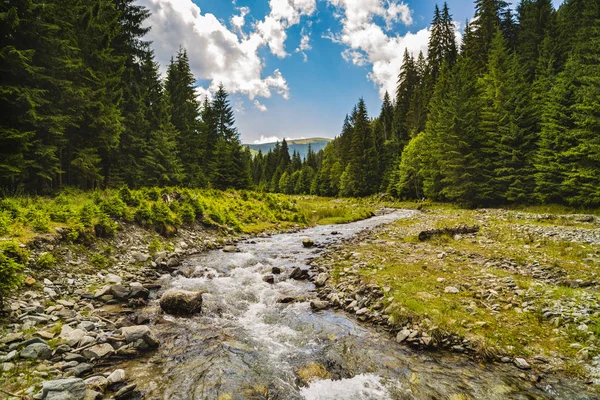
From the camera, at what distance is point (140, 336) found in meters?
6.44

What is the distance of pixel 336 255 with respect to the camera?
15031 mm

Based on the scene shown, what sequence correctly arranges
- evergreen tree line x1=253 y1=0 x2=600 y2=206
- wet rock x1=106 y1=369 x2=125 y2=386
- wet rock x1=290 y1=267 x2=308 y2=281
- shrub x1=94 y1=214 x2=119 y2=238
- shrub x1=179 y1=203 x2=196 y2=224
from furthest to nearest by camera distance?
evergreen tree line x1=253 y1=0 x2=600 y2=206 < shrub x1=179 y1=203 x2=196 y2=224 < shrub x1=94 y1=214 x2=119 y2=238 < wet rock x1=290 y1=267 x2=308 y2=281 < wet rock x1=106 y1=369 x2=125 y2=386

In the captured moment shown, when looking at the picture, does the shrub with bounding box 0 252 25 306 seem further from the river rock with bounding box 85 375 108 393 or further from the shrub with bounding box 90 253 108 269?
the shrub with bounding box 90 253 108 269

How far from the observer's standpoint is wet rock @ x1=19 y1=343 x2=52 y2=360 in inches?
205

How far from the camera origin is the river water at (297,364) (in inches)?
202

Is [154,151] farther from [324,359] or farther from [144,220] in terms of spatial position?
[324,359]

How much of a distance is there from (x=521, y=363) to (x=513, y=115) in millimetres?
32820

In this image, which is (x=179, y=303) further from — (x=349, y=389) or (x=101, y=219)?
(x=101, y=219)

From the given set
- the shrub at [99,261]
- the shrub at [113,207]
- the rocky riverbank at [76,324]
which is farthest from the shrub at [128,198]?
the shrub at [99,261]

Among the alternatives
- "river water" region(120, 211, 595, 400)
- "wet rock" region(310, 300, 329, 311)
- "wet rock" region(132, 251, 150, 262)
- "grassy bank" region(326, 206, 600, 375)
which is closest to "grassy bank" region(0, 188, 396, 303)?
"wet rock" region(132, 251, 150, 262)

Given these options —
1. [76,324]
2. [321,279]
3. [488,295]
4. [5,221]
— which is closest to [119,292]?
[76,324]

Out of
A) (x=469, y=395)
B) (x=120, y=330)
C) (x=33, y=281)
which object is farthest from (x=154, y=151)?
(x=469, y=395)

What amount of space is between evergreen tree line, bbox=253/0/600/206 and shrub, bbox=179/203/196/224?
3062 centimetres

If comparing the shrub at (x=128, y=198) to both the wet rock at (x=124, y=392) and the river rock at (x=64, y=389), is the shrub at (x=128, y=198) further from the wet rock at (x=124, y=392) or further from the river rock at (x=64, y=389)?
the wet rock at (x=124, y=392)
